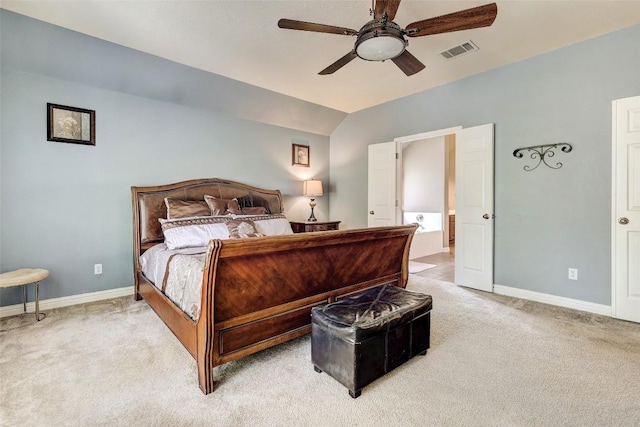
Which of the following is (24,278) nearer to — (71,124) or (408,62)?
(71,124)

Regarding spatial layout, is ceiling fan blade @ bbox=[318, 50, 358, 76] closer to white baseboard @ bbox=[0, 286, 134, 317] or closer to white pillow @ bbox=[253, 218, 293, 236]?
white pillow @ bbox=[253, 218, 293, 236]

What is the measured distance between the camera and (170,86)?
3752 mm

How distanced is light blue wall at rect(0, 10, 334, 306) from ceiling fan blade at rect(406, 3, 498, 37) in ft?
9.06

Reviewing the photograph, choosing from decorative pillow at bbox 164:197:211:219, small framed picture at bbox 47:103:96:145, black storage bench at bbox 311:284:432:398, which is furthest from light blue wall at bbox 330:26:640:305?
small framed picture at bbox 47:103:96:145

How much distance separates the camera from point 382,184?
16.6ft

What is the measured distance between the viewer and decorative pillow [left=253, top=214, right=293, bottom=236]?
11.7 feet

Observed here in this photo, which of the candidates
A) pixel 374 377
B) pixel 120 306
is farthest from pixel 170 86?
pixel 374 377

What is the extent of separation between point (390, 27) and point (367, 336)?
79.7 inches

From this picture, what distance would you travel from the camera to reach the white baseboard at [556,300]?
303 cm

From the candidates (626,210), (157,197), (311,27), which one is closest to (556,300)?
(626,210)

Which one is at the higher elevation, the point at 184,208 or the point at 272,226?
the point at 184,208

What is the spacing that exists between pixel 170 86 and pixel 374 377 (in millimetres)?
3965

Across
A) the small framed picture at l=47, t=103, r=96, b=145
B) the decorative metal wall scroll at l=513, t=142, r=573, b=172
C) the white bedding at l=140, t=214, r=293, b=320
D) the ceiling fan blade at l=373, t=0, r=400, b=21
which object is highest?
the ceiling fan blade at l=373, t=0, r=400, b=21

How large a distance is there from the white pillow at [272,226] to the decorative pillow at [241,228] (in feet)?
0.39
